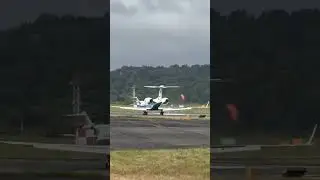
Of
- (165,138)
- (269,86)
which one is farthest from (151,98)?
(269,86)

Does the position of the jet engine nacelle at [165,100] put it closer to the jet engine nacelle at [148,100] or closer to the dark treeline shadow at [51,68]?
the jet engine nacelle at [148,100]

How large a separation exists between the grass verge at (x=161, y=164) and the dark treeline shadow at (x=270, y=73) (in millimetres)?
1746

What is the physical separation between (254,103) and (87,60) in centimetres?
169

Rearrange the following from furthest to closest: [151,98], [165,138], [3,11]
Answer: [151,98] < [165,138] < [3,11]

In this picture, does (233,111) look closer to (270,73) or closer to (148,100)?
(270,73)

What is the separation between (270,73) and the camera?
512 centimetres

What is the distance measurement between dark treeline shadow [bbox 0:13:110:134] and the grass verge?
2.39 meters

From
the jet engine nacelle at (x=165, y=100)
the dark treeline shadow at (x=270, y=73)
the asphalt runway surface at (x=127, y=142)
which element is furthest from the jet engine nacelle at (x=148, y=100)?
the dark treeline shadow at (x=270, y=73)

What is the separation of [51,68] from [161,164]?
4238mm

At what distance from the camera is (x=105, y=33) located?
4.92 m

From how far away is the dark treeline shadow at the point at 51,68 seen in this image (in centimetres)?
490

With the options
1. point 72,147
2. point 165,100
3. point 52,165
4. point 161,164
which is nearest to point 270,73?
point 72,147

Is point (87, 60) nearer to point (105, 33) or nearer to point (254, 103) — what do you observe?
point (105, 33)

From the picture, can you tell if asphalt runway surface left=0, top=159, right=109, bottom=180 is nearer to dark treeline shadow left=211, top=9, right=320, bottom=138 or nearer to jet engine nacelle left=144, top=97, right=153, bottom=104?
dark treeline shadow left=211, top=9, right=320, bottom=138
